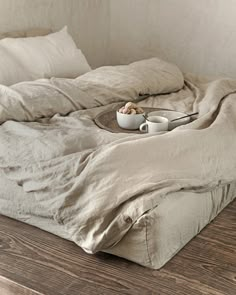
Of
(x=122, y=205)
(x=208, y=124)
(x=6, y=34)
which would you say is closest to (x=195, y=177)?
(x=122, y=205)

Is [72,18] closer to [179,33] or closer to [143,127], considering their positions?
[179,33]

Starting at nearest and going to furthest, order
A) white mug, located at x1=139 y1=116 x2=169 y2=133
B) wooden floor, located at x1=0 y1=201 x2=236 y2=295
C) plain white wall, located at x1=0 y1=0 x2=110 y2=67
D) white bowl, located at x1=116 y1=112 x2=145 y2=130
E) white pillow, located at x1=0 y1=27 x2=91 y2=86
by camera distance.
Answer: wooden floor, located at x1=0 y1=201 x2=236 y2=295, white mug, located at x1=139 y1=116 x2=169 y2=133, white bowl, located at x1=116 y1=112 x2=145 y2=130, white pillow, located at x1=0 y1=27 x2=91 y2=86, plain white wall, located at x1=0 y1=0 x2=110 y2=67

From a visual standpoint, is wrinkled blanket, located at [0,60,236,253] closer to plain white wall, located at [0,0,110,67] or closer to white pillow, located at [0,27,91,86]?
white pillow, located at [0,27,91,86]

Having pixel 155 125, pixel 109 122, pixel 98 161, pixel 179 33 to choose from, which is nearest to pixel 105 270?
pixel 98 161

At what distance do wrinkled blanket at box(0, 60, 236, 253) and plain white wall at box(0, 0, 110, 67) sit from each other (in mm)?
1011

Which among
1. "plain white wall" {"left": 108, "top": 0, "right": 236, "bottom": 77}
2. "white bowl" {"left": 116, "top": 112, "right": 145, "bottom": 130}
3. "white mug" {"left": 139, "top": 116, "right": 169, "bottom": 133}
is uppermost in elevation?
"white mug" {"left": 139, "top": 116, "right": 169, "bottom": 133}

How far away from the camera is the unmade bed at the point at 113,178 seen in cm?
135

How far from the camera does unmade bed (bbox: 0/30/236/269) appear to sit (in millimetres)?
1352

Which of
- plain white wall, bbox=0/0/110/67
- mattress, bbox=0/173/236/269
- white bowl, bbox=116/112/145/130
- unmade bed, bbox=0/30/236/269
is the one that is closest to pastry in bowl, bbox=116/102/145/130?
white bowl, bbox=116/112/145/130

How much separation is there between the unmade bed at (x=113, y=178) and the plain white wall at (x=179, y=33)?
5.65ft

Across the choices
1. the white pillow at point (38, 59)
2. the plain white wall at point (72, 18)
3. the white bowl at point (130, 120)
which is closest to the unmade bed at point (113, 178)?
the white bowl at point (130, 120)

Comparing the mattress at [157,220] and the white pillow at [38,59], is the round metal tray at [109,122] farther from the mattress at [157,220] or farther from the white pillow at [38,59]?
the white pillow at [38,59]

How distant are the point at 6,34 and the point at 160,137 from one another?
161 cm

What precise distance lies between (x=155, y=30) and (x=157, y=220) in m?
2.76
